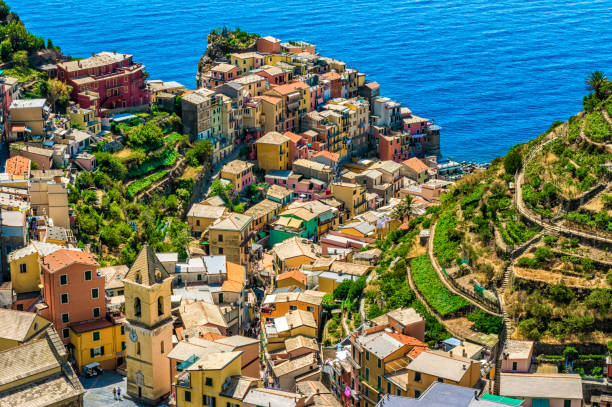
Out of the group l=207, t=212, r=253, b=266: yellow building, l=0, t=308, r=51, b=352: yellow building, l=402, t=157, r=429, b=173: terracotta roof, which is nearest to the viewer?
l=0, t=308, r=51, b=352: yellow building

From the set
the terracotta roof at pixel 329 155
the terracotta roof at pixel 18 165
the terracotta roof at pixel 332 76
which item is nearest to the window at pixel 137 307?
Answer: the terracotta roof at pixel 18 165

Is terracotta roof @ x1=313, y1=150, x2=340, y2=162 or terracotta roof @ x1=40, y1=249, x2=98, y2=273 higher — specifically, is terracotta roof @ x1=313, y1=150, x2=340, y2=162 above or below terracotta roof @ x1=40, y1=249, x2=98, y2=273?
below

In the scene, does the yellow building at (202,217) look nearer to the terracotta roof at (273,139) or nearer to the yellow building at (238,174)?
the yellow building at (238,174)

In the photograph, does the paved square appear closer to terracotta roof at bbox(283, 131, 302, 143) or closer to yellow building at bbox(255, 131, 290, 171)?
yellow building at bbox(255, 131, 290, 171)

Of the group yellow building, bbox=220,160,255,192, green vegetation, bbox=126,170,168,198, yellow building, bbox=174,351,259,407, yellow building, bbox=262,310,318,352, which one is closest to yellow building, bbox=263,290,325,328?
yellow building, bbox=262,310,318,352

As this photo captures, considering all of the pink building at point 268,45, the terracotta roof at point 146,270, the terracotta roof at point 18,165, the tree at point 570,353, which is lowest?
the tree at point 570,353
